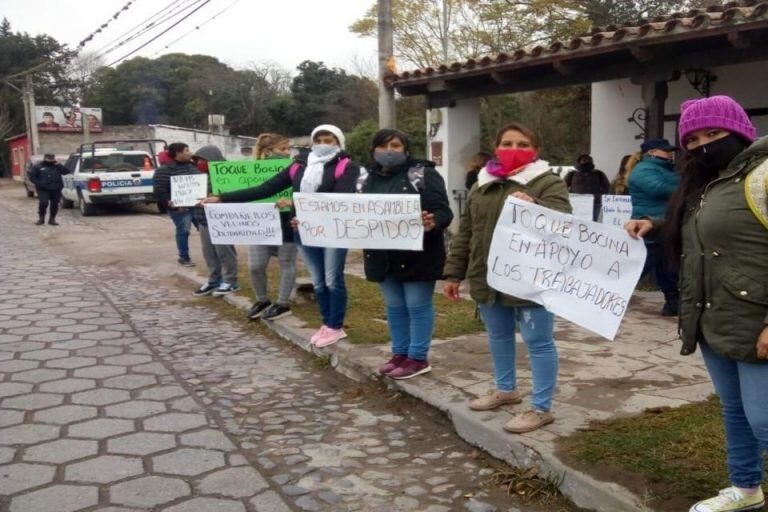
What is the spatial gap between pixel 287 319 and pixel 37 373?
2318 millimetres

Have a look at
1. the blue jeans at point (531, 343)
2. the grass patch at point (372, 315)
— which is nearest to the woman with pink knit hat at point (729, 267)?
the blue jeans at point (531, 343)

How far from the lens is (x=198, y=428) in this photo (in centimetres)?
430

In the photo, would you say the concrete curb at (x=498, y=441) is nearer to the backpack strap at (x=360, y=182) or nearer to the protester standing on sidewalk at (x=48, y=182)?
the backpack strap at (x=360, y=182)

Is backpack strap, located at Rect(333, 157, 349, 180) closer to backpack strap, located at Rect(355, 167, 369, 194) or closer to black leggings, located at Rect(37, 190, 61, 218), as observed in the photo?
backpack strap, located at Rect(355, 167, 369, 194)

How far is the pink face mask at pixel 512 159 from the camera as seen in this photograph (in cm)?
379

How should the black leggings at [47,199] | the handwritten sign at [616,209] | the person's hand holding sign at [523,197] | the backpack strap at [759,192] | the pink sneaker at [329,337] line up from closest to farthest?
the backpack strap at [759,192] < the person's hand holding sign at [523,197] < the pink sneaker at [329,337] < the handwritten sign at [616,209] < the black leggings at [47,199]

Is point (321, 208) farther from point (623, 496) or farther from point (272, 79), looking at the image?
point (272, 79)

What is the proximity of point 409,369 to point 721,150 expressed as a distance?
9.16 ft

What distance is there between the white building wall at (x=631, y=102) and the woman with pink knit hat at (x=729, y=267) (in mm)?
7319

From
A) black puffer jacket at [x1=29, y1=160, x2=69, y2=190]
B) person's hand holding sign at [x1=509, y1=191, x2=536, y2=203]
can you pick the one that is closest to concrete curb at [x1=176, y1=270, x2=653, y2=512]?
person's hand holding sign at [x1=509, y1=191, x2=536, y2=203]

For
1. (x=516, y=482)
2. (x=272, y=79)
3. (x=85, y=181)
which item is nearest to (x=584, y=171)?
(x=516, y=482)

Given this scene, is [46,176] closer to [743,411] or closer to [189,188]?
[189,188]

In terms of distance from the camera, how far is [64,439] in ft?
13.3

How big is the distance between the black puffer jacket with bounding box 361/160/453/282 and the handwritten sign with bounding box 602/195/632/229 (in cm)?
384
